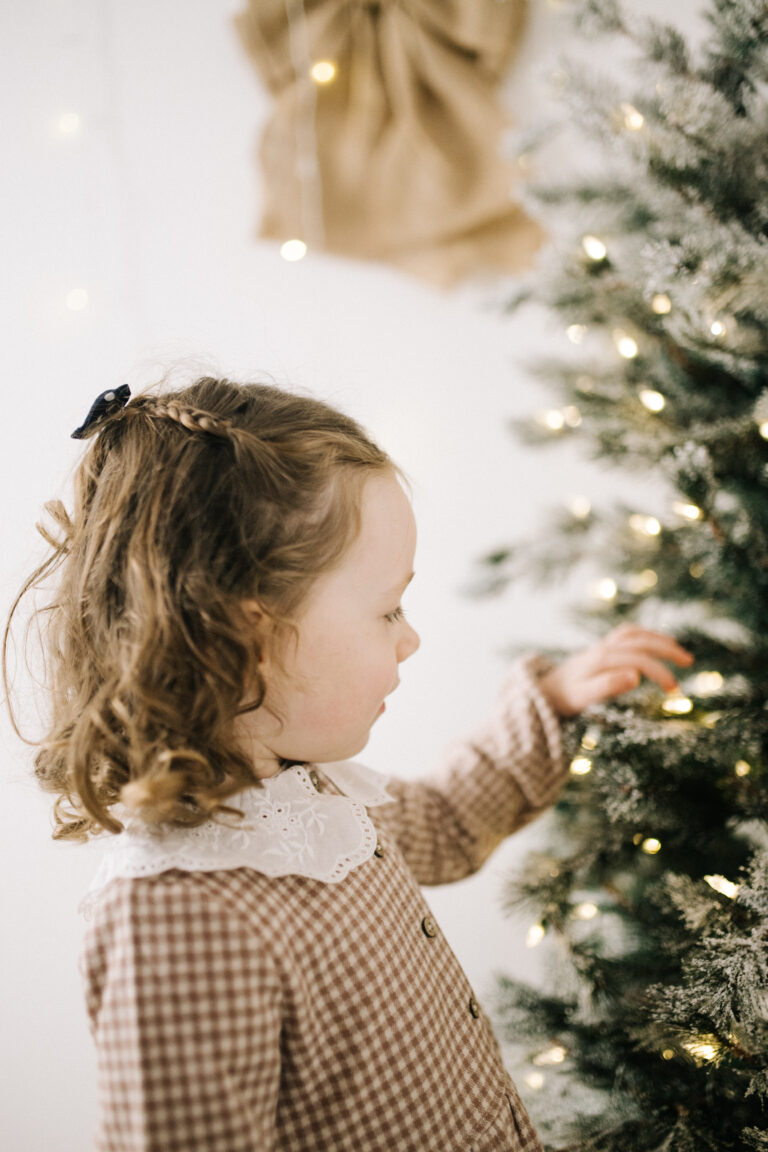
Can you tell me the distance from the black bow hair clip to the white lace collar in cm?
29

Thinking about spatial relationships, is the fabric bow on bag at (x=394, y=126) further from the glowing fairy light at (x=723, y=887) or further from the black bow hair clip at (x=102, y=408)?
the glowing fairy light at (x=723, y=887)

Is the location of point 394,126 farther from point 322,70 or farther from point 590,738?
point 590,738

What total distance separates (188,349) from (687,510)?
2.28ft

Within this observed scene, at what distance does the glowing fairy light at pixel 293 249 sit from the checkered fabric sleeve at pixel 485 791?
0.73 m

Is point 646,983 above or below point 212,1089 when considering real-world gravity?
below

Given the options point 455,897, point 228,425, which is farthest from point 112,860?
point 455,897

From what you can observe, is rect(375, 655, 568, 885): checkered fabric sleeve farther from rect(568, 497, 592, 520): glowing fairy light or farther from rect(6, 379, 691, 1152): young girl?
rect(568, 497, 592, 520): glowing fairy light

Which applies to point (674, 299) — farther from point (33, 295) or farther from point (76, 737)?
point (33, 295)

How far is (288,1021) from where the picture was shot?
1.68 ft

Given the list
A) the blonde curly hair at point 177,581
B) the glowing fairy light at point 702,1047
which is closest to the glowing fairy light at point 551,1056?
the glowing fairy light at point 702,1047

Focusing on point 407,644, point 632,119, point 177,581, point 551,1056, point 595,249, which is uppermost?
point 632,119

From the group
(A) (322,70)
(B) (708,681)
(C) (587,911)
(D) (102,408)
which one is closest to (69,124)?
(A) (322,70)

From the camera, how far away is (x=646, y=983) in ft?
2.31

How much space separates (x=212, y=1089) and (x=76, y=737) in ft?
0.80
